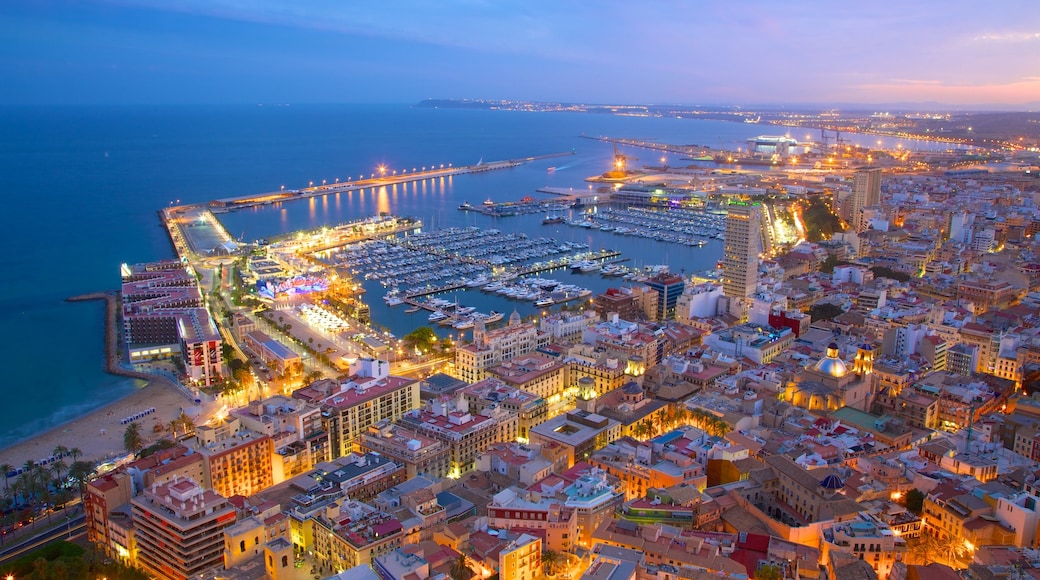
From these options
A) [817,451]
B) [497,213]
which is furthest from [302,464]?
[497,213]

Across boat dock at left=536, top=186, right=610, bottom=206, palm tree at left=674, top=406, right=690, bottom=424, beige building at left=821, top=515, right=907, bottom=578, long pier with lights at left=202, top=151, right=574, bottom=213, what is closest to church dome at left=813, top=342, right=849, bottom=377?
palm tree at left=674, top=406, right=690, bottom=424

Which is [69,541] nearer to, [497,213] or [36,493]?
[36,493]

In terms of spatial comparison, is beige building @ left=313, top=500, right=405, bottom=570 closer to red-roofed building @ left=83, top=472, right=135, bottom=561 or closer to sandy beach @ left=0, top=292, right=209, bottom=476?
red-roofed building @ left=83, top=472, right=135, bottom=561

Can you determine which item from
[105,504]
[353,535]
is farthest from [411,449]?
[105,504]

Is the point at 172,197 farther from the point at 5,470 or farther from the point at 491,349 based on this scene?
the point at 5,470

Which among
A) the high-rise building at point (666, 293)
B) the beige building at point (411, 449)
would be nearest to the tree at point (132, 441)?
the beige building at point (411, 449)
